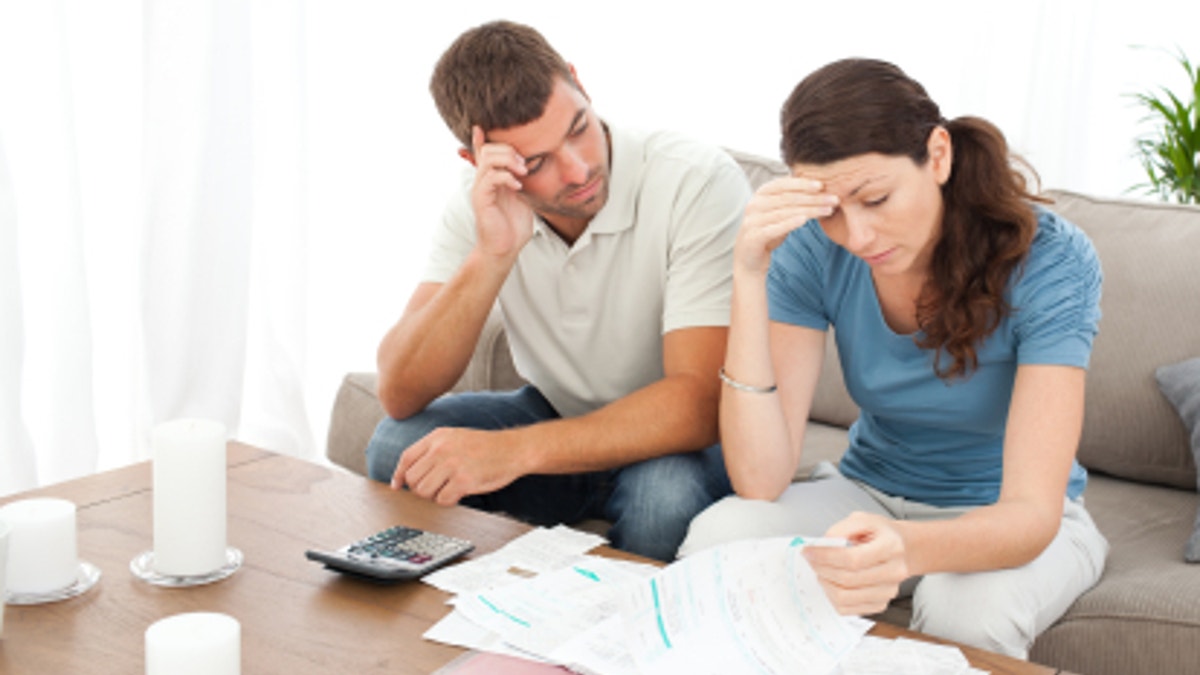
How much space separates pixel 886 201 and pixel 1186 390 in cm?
79

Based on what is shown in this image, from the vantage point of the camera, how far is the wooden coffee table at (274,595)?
1.19 m

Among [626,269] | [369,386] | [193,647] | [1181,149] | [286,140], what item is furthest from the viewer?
[1181,149]

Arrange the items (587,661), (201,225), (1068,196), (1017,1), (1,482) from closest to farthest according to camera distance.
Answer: (587,661)
(1068,196)
(1,482)
(201,225)
(1017,1)

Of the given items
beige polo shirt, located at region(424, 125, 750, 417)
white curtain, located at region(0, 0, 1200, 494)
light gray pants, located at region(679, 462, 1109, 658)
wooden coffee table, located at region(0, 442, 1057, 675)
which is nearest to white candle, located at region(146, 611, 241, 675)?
wooden coffee table, located at region(0, 442, 1057, 675)

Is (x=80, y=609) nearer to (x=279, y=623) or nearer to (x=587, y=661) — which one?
(x=279, y=623)

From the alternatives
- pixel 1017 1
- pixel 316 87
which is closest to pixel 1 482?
pixel 316 87

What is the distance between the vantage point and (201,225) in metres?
2.89

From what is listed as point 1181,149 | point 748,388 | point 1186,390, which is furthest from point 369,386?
point 1181,149

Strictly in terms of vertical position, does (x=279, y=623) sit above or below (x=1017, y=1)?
below

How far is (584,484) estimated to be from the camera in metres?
1.96

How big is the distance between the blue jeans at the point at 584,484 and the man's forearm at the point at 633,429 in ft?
0.16

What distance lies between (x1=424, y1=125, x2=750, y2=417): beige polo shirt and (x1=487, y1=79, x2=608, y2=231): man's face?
0.07 m

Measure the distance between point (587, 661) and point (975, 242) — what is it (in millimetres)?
751

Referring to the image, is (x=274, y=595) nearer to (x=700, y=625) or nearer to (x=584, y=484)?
(x=700, y=625)
